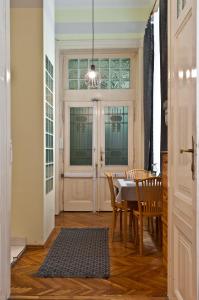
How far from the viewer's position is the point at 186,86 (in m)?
2.14

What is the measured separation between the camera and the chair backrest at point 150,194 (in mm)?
4227

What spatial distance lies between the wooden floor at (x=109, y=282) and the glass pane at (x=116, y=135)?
3008 millimetres

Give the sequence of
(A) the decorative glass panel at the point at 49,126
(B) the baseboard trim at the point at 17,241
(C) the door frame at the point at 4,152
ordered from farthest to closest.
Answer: (A) the decorative glass panel at the point at 49,126
(B) the baseboard trim at the point at 17,241
(C) the door frame at the point at 4,152

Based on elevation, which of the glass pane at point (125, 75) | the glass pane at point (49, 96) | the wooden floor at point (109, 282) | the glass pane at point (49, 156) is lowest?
the wooden floor at point (109, 282)

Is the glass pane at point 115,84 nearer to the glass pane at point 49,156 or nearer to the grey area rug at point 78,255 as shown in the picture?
the glass pane at point 49,156

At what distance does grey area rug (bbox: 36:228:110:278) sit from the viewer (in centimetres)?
348

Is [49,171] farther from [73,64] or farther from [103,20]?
[103,20]

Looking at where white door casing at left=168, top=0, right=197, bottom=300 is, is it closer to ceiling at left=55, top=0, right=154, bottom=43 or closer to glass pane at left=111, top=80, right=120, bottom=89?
ceiling at left=55, top=0, right=154, bottom=43

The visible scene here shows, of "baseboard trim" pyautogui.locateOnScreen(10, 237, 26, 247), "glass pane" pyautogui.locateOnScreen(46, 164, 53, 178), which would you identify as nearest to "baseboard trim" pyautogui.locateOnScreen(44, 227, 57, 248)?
"baseboard trim" pyautogui.locateOnScreen(10, 237, 26, 247)

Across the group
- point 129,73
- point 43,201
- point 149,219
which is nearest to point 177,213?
point 43,201

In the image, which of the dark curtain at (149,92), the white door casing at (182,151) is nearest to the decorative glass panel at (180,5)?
the white door casing at (182,151)

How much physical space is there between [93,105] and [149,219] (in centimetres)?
272

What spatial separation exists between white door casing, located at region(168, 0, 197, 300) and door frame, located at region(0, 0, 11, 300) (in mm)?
1143

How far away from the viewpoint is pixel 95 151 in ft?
23.8
